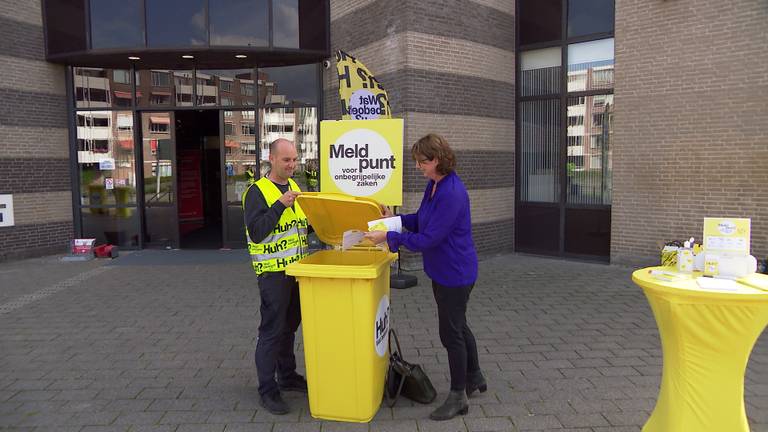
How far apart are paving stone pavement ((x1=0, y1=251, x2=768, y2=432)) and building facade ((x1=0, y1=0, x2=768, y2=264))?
1913 mm

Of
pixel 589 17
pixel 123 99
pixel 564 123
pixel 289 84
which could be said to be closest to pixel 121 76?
pixel 123 99

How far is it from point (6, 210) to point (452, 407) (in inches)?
389

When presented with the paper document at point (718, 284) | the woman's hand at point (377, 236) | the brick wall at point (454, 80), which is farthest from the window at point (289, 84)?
the paper document at point (718, 284)

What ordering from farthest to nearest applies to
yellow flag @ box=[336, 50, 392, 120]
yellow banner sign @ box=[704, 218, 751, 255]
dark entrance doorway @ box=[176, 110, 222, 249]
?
dark entrance doorway @ box=[176, 110, 222, 249]
yellow flag @ box=[336, 50, 392, 120]
yellow banner sign @ box=[704, 218, 751, 255]

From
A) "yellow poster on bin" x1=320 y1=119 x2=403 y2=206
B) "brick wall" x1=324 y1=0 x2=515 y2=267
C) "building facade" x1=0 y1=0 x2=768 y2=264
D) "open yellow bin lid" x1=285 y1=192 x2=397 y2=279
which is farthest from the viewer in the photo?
"brick wall" x1=324 y1=0 x2=515 y2=267

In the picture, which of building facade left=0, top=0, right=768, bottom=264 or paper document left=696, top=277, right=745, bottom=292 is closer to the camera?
paper document left=696, top=277, right=745, bottom=292

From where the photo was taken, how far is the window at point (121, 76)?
11.0 metres

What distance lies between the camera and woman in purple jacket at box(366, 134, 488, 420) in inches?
138

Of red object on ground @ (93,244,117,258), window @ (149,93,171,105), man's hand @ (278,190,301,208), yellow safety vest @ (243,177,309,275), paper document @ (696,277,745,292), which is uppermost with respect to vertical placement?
window @ (149,93,171,105)

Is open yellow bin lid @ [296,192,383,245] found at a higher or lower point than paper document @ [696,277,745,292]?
higher

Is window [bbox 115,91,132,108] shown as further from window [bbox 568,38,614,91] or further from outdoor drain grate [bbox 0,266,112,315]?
window [bbox 568,38,614,91]

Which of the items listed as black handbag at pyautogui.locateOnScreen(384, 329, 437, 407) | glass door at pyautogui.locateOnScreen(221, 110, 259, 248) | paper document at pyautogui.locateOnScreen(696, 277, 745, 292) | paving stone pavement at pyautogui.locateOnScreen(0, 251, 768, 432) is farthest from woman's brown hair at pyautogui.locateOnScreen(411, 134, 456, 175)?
glass door at pyautogui.locateOnScreen(221, 110, 259, 248)

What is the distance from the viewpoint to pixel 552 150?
10.0 metres

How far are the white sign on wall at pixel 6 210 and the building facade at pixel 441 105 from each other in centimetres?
12
